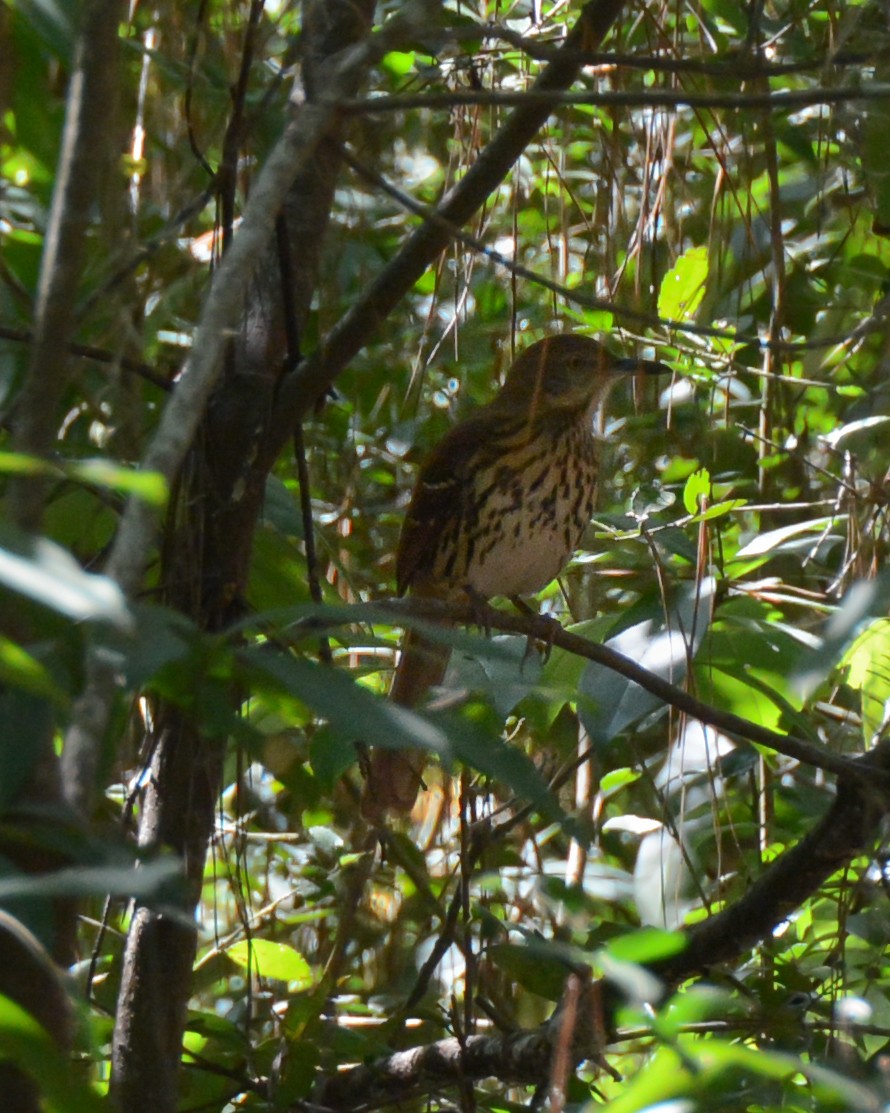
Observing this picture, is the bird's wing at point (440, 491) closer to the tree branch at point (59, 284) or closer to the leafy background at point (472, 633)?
the leafy background at point (472, 633)

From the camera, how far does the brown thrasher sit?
3223 mm

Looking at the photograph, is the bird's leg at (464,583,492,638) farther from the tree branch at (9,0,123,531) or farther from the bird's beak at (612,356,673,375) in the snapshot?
the tree branch at (9,0,123,531)

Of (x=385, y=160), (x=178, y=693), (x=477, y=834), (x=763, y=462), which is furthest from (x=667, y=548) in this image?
(x=178, y=693)

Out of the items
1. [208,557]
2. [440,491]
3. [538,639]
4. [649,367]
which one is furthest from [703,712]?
[440,491]

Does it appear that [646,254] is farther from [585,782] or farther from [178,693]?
[178,693]

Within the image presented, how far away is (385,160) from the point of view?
2793 mm

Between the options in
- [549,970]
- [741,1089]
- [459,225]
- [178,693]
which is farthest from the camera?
[549,970]

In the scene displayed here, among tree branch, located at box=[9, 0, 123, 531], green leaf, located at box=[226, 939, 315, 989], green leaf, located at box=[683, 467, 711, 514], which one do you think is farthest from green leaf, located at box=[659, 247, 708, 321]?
tree branch, located at box=[9, 0, 123, 531]

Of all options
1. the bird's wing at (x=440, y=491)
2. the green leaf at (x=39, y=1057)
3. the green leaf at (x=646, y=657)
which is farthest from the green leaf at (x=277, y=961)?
the green leaf at (x=39, y=1057)

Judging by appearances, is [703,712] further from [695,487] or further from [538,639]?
[538,639]

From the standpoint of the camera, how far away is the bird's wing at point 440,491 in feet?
11.0

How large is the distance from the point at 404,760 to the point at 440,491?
37.9 inches

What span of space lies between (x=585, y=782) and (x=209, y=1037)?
1158 mm

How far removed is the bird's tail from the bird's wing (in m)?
0.29
